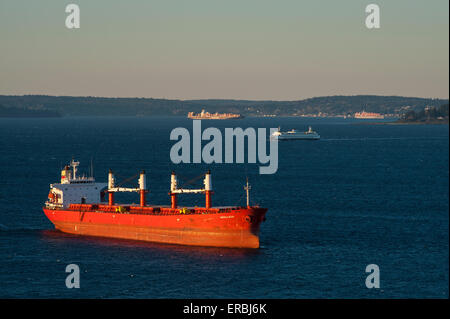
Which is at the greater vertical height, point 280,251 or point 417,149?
point 417,149

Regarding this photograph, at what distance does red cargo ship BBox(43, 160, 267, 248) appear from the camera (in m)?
68.8

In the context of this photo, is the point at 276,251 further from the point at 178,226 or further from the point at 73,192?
the point at 73,192

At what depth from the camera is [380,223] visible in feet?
269

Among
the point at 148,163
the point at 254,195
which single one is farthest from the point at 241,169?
the point at 254,195

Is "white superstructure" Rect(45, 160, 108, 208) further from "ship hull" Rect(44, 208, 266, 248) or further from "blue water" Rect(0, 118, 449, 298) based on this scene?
"ship hull" Rect(44, 208, 266, 248)

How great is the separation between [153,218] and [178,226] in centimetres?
283


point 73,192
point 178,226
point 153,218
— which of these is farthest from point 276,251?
point 73,192

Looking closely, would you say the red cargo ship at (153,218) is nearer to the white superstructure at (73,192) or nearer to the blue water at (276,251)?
the white superstructure at (73,192)

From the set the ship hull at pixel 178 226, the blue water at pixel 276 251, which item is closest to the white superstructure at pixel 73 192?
the blue water at pixel 276 251

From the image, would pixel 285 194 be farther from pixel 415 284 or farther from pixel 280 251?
pixel 415 284

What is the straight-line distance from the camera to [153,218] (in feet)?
239
